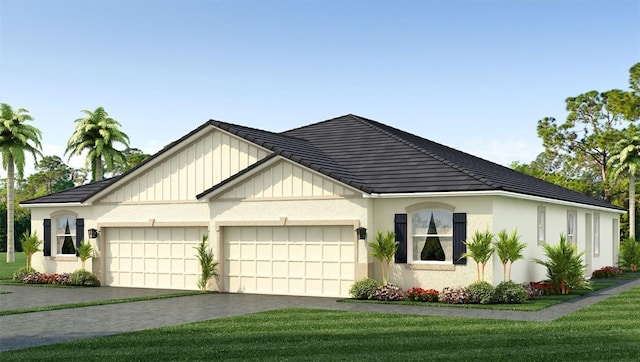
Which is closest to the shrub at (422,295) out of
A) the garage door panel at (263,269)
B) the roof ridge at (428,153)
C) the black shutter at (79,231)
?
the roof ridge at (428,153)

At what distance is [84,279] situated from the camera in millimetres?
27516

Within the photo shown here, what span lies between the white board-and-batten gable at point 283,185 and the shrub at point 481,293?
435 cm

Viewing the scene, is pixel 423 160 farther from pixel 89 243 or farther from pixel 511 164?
pixel 511 164

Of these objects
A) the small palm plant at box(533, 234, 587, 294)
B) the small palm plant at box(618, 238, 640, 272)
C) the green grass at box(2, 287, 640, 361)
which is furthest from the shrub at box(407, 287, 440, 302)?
the small palm plant at box(618, 238, 640, 272)

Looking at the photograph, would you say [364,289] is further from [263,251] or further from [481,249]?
[263,251]

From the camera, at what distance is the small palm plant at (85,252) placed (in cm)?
2762

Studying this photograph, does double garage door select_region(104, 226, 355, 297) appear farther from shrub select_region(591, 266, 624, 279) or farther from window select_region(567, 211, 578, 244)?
shrub select_region(591, 266, 624, 279)

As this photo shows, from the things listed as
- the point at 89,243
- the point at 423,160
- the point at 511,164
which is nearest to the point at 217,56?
the point at 89,243

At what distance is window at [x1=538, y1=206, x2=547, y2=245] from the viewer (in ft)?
85.4

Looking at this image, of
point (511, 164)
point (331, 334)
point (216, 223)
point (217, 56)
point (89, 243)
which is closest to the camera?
point (331, 334)

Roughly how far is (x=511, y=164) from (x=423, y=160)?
62.3 m

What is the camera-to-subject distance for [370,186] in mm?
22500

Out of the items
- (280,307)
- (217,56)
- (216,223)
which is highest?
(217,56)

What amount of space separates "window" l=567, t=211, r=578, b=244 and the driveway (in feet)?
17.2
